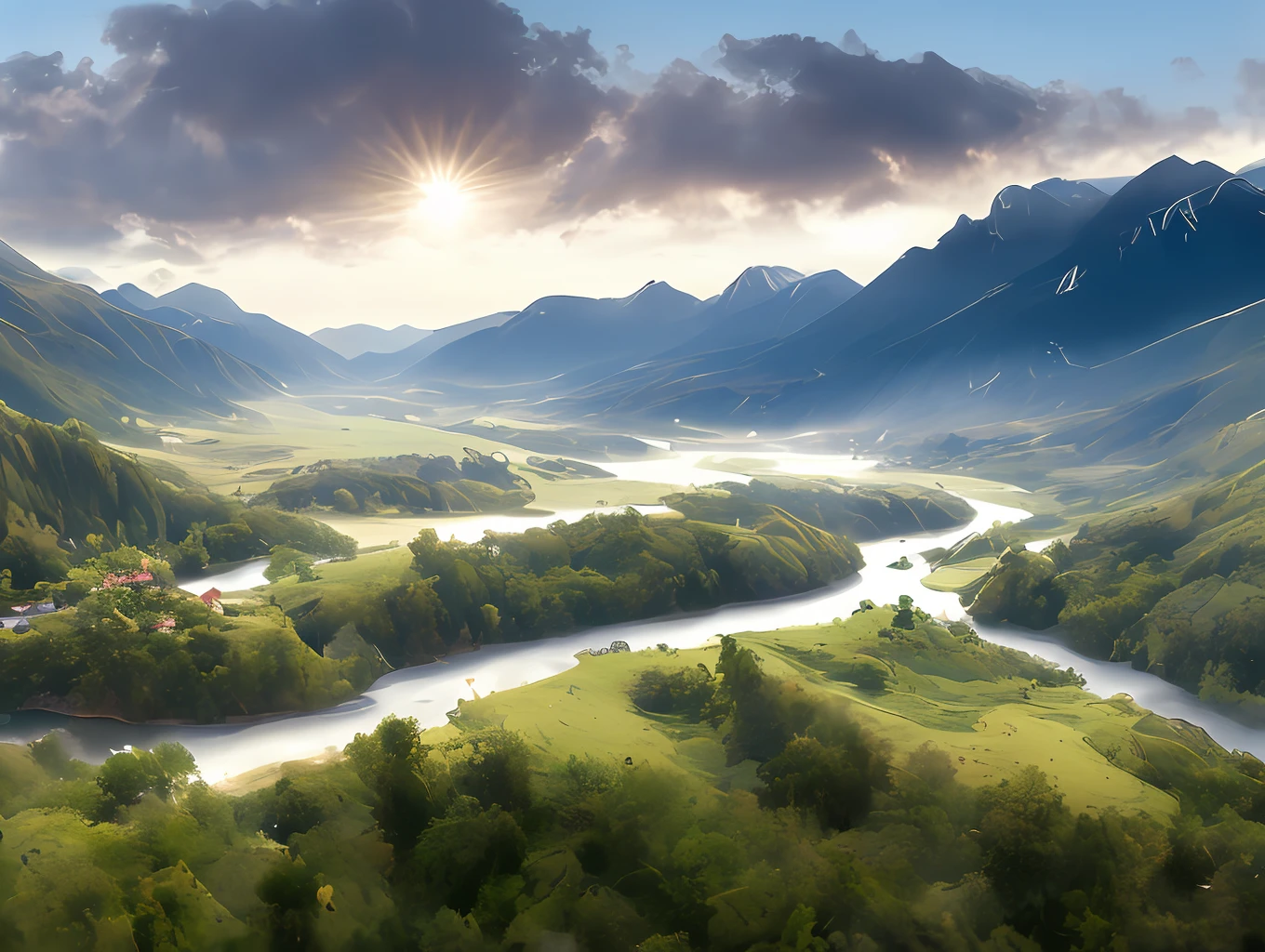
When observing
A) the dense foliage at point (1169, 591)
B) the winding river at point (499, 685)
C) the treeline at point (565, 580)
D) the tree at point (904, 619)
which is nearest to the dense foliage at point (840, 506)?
the treeline at point (565, 580)

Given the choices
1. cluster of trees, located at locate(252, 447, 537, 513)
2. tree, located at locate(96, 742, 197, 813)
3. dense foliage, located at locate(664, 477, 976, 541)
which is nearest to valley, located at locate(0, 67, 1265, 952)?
tree, located at locate(96, 742, 197, 813)

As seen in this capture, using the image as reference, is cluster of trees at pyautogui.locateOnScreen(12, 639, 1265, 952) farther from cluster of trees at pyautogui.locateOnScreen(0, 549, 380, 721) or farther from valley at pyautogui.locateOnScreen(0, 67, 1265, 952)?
cluster of trees at pyautogui.locateOnScreen(0, 549, 380, 721)

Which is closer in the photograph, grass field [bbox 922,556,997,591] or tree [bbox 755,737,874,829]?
tree [bbox 755,737,874,829]

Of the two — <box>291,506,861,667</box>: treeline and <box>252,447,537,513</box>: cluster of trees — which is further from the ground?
<box>252,447,537,513</box>: cluster of trees

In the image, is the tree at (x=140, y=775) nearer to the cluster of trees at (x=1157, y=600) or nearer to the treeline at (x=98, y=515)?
the treeline at (x=98, y=515)

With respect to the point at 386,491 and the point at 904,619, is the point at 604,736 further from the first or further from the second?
the point at 386,491

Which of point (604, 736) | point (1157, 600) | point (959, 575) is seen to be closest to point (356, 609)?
point (604, 736)
